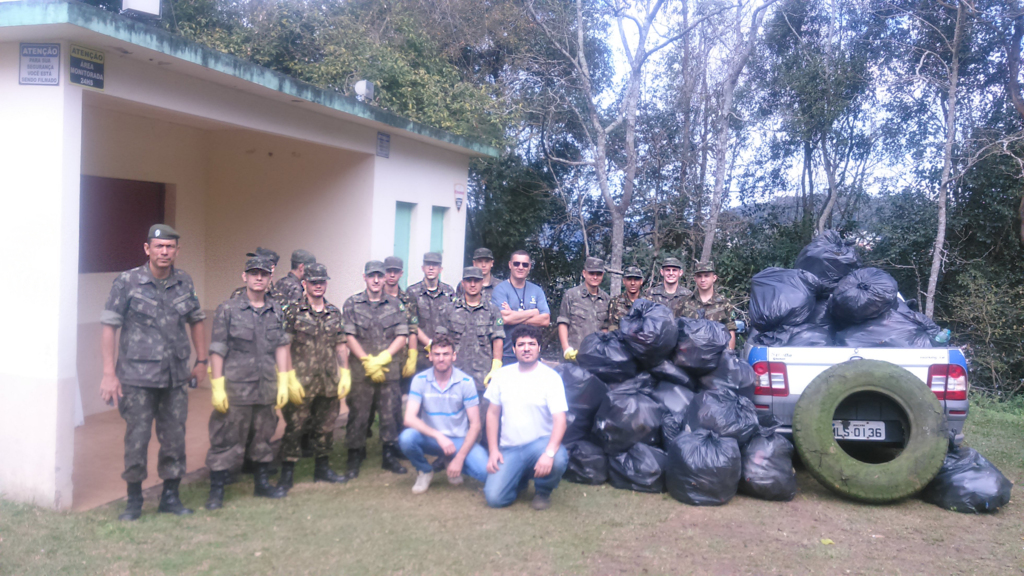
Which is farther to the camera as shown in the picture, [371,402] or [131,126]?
[131,126]

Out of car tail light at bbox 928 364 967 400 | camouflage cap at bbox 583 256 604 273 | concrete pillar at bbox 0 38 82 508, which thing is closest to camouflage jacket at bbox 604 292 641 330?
camouflage cap at bbox 583 256 604 273

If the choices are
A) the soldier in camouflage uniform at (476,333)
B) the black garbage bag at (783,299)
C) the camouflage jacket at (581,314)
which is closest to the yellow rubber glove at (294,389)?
the soldier in camouflage uniform at (476,333)

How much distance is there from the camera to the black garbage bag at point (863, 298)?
18.4 feet

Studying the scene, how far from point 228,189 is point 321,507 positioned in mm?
4607

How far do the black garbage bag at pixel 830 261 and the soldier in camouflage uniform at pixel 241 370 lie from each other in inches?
175

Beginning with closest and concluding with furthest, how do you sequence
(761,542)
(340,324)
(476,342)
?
(761,542), (340,324), (476,342)

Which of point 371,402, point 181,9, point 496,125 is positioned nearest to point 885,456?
point 371,402

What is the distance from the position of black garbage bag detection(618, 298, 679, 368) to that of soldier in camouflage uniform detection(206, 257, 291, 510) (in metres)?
2.49

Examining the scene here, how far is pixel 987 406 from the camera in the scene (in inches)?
367

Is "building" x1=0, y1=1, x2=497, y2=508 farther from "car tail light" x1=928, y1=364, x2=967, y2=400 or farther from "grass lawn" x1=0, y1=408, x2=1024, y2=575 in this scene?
"car tail light" x1=928, y1=364, x2=967, y2=400

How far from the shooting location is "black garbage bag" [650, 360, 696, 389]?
5426mm

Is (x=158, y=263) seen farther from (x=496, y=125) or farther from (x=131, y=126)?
(x=496, y=125)

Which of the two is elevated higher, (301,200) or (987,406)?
(301,200)

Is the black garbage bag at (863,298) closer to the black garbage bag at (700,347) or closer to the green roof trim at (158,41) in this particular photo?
the black garbage bag at (700,347)
